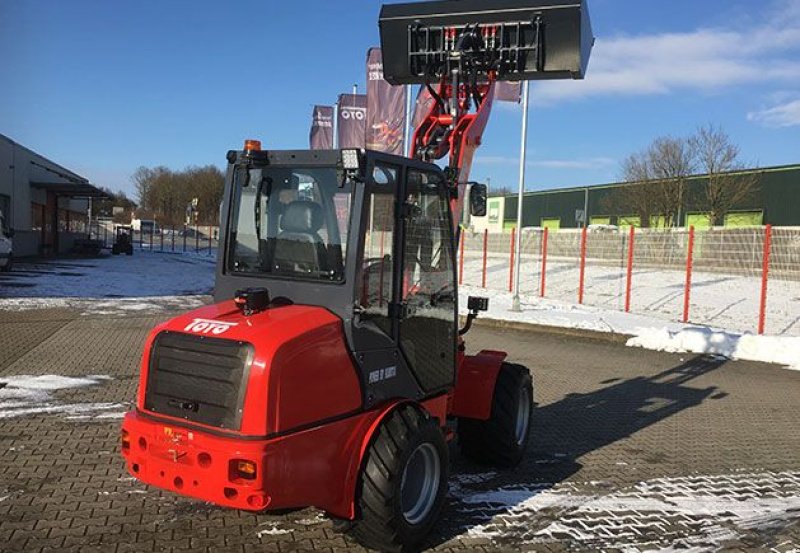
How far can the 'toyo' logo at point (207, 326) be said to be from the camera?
3584 mm

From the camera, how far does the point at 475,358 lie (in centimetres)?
543

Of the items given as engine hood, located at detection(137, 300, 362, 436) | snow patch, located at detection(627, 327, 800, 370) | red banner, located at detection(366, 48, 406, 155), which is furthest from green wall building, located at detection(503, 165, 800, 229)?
engine hood, located at detection(137, 300, 362, 436)

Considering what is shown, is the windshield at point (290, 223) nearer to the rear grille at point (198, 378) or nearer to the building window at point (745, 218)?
the rear grille at point (198, 378)

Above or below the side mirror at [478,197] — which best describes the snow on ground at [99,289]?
below

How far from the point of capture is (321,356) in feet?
11.7

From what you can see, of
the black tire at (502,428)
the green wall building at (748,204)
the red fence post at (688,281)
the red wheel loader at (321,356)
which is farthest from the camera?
the green wall building at (748,204)

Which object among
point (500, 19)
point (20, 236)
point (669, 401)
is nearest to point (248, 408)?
point (500, 19)

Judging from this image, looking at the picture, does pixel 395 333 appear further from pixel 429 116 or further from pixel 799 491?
pixel 799 491

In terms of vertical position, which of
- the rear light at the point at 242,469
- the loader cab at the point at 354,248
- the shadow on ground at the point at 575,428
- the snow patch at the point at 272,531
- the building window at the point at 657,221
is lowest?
the shadow on ground at the point at 575,428

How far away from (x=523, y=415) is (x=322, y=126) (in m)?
21.1

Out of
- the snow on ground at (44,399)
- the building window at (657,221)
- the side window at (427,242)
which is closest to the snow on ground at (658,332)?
the side window at (427,242)

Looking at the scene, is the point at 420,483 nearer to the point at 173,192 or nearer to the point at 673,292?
the point at 673,292

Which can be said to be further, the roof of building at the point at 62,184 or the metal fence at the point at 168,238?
the metal fence at the point at 168,238

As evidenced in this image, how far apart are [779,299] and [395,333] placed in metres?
14.0
